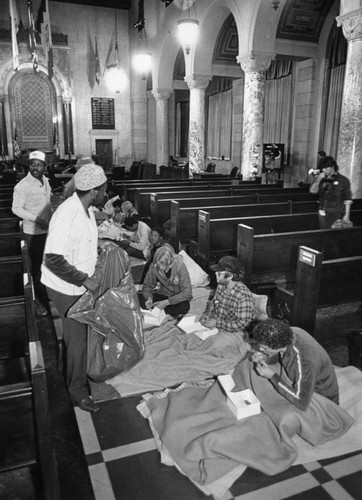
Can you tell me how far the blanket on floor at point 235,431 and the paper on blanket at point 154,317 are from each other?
1.29 meters

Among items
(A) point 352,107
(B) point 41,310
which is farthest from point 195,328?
(A) point 352,107

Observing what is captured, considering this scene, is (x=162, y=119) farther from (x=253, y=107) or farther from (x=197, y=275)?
(x=197, y=275)

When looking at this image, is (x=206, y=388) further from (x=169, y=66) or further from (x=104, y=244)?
(x=169, y=66)

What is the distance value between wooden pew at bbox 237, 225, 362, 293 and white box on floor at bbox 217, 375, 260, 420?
5.95 ft

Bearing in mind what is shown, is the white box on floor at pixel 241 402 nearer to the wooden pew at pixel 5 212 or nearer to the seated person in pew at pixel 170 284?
the seated person in pew at pixel 170 284

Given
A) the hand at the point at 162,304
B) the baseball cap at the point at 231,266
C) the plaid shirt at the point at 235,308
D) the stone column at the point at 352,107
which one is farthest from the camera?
the stone column at the point at 352,107

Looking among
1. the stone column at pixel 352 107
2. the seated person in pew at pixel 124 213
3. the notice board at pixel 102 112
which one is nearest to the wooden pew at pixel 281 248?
the stone column at pixel 352 107

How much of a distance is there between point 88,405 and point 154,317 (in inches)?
53.3

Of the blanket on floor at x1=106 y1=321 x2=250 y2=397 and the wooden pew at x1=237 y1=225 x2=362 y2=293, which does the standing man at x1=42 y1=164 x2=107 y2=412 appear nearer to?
the blanket on floor at x1=106 y1=321 x2=250 y2=397

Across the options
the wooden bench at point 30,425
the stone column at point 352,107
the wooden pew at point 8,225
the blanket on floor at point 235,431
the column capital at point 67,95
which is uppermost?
the column capital at point 67,95

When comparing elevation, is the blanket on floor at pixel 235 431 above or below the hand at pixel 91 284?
below

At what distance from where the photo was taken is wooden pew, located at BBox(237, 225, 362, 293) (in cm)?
457

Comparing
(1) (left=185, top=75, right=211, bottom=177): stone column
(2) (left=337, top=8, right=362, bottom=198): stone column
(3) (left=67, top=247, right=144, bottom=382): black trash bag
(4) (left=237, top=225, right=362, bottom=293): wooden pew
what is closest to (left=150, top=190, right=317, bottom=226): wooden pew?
(2) (left=337, top=8, right=362, bottom=198): stone column

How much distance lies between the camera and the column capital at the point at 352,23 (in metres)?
6.40
